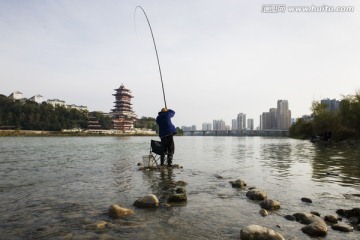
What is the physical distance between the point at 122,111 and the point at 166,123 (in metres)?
150

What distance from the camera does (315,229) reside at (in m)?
5.10

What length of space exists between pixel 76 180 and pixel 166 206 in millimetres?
5303

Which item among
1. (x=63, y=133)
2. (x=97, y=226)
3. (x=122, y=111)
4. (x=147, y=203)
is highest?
(x=122, y=111)

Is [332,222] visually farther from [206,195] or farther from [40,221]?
[40,221]

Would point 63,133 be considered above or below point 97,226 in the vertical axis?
above

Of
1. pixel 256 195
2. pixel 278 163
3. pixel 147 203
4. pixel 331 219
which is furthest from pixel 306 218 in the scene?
pixel 278 163

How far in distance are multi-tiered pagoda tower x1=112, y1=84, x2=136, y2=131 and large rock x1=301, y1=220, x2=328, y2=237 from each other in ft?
509

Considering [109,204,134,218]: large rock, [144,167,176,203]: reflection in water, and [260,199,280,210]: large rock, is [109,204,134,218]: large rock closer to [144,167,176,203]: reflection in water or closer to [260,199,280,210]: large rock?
[144,167,176,203]: reflection in water

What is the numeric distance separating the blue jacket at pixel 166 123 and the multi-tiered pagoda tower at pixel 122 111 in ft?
481

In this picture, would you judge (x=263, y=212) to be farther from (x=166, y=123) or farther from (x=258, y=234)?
(x=166, y=123)

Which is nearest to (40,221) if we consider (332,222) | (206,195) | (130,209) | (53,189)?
(130,209)

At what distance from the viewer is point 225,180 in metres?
11.1

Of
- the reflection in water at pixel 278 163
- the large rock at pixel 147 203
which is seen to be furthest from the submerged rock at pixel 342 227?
the reflection in water at pixel 278 163

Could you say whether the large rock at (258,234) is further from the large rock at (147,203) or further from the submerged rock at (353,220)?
the large rock at (147,203)
